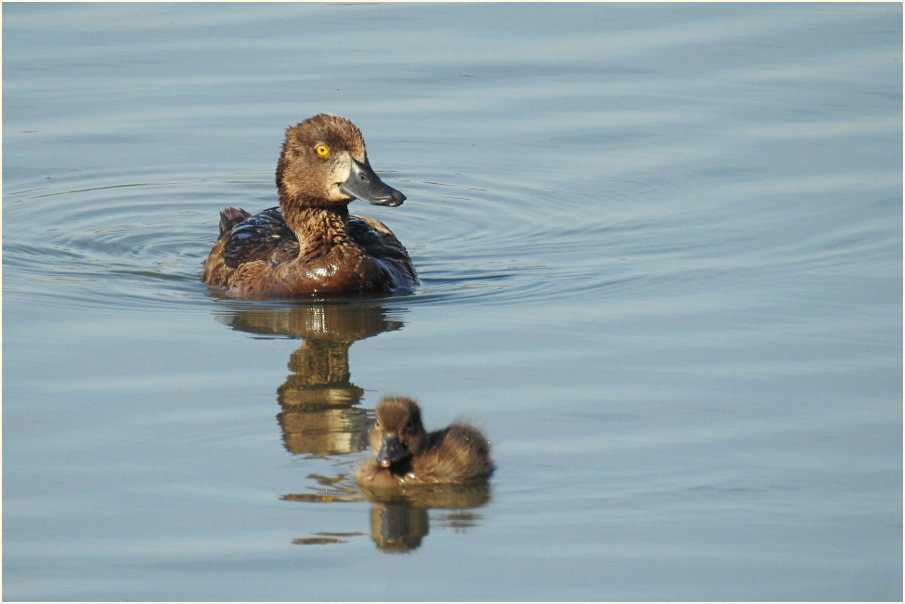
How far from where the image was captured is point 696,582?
6.32m

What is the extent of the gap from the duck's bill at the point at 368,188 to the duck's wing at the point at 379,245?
43 cm

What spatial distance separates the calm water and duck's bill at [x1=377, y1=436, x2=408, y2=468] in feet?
0.63

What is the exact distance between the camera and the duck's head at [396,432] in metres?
7.17

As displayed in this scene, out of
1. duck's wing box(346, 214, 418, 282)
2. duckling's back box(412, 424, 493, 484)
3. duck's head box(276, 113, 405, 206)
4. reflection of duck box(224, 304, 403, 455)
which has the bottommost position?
duckling's back box(412, 424, 493, 484)

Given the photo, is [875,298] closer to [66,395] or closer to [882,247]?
[882,247]

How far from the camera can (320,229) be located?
36.9ft

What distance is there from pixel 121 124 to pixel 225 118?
99 cm

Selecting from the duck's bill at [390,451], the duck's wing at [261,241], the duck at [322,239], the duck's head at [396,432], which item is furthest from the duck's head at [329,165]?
the duck's bill at [390,451]

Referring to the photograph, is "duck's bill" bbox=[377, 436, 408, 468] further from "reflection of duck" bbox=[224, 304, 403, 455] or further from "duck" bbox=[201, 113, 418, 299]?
"duck" bbox=[201, 113, 418, 299]

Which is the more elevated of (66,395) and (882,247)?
(882,247)

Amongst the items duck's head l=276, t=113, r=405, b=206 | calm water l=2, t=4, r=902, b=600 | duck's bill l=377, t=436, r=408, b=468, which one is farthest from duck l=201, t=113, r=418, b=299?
duck's bill l=377, t=436, r=408, b=468

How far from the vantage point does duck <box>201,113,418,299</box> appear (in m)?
11.0

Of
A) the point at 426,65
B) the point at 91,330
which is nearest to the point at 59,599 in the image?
the point at 91,330

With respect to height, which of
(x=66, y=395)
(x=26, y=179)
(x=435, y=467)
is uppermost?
(x=26, y=179)
